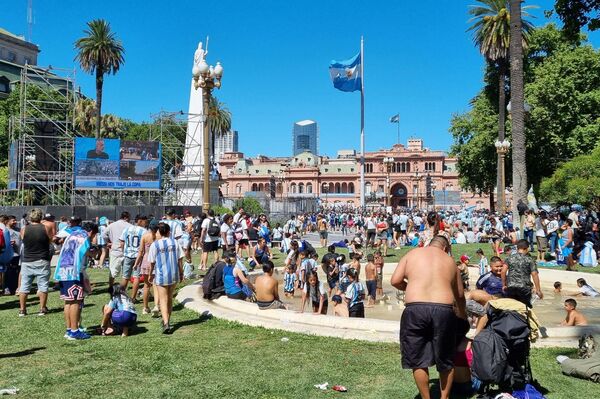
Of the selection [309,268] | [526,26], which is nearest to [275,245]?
[309,268]

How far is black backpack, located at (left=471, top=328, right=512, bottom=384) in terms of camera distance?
4.15m

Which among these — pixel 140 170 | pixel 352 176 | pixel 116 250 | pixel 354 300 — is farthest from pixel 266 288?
pixel 352 176

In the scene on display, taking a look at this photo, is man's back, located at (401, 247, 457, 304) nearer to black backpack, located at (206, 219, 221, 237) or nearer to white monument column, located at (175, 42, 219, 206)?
black backpack, located at (206, 219, 221, 237)

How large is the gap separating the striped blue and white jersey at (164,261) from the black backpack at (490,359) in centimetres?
419

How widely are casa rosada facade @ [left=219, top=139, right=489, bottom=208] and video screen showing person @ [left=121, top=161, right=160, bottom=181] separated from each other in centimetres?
6466

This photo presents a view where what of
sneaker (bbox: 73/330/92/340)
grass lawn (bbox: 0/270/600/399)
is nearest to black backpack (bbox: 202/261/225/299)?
grass lawn (bbox: 0/270/600/399)

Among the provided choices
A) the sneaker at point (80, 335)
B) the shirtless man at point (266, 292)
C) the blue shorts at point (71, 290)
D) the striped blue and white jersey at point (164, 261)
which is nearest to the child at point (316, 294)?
the shirtless man at point (266, 292)

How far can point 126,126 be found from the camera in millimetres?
62969

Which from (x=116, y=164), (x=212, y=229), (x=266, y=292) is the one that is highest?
(x=116, y=164)

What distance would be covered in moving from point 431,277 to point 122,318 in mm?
4463

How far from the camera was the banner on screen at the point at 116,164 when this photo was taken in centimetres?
3031

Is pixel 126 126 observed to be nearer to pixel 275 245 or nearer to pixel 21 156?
pixel 21 156

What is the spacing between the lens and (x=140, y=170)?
105ft

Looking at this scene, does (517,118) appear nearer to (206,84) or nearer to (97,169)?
(206,84)
